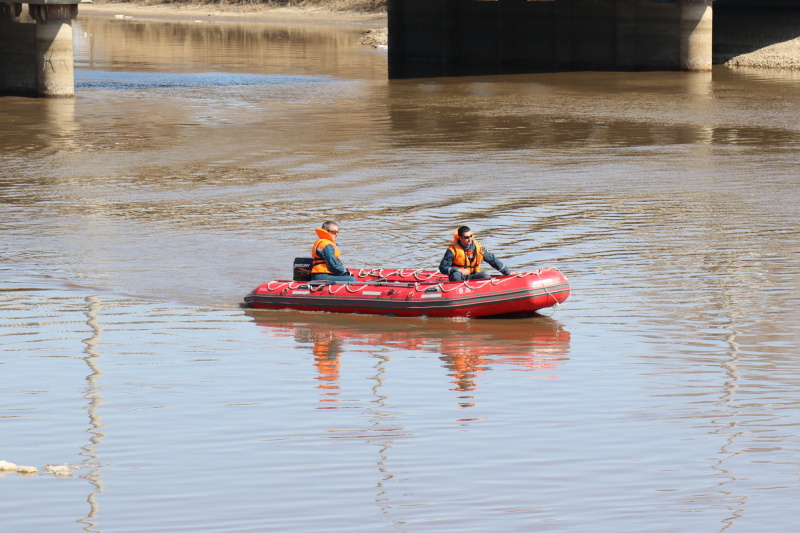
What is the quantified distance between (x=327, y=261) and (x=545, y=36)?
44962mm

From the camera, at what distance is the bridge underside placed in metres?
53.3

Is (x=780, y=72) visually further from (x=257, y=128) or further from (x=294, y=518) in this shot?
(x=294, y=518)

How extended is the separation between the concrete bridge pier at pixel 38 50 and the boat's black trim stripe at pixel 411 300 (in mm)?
29489

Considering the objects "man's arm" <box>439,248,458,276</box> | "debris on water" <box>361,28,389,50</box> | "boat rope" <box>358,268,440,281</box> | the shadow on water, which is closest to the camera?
"man's arm" <box>439,248,458,276</box>

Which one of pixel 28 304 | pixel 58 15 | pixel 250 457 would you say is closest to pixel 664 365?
pixel 250 457

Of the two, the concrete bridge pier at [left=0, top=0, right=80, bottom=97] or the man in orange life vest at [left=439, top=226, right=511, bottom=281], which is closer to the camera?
the man in orange life vest at [left=439, top=226, right=511, bottom=281]

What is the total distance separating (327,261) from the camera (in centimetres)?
1647

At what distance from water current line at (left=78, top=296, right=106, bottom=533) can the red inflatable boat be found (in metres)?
2.03

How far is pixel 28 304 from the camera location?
16250mm

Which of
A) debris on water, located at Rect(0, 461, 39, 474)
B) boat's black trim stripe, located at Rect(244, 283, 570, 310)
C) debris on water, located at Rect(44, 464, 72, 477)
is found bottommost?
debris on water, located at Rect(44, 464, 72, 477)

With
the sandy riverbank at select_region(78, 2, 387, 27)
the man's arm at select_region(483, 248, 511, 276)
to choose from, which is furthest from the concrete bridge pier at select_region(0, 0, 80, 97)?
the sandy riverbank at select_region(78, 2, 387, 27)

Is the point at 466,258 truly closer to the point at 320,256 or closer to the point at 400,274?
the point at 400,274

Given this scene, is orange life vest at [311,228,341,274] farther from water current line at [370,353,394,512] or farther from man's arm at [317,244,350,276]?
water current line at [370,353,394,512]

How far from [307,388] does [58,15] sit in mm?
33850
